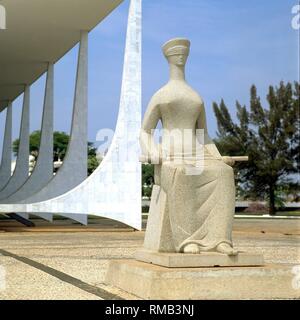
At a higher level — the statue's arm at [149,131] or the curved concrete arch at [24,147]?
the curved concrete arch at [24,147]

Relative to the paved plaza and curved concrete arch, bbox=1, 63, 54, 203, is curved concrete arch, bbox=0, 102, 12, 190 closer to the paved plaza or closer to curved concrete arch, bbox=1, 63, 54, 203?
curved concrete arch, bbox=1, 63, 54, 203

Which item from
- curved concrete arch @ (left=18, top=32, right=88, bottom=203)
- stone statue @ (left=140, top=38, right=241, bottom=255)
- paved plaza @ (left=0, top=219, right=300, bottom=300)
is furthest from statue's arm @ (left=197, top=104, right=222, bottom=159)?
curved concrete arch @ (left=18, top=32, right=88, bottom=203)

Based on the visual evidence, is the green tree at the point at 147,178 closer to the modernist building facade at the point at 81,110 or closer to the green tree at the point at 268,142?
the green tree at the point at 268,142

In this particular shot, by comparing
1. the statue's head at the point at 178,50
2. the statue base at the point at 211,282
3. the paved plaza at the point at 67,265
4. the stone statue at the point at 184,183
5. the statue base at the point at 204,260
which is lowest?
the paved plaza at the point at 67,265

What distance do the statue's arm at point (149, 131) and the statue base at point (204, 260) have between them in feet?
3.71

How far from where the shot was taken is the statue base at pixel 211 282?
20.5ft

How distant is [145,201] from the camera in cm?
6231

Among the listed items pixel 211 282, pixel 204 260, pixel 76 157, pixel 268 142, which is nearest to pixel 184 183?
pixel 204 260

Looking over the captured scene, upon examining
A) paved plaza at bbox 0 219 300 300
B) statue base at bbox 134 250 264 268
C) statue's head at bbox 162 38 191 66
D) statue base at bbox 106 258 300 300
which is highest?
statue's head at bbox 162 38 191 66

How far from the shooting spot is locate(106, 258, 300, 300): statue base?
624 cm

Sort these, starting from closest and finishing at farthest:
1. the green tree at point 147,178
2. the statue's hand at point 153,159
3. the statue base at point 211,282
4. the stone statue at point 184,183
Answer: the statue base at point 211,282, the stone statue at point 184,183, the statue's hand at point 153,159, the green tree at point 147,178

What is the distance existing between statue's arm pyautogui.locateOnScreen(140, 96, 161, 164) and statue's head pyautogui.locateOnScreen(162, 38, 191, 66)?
50cm

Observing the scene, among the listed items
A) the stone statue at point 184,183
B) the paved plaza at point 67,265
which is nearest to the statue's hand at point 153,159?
the stone statue at point 184,183
